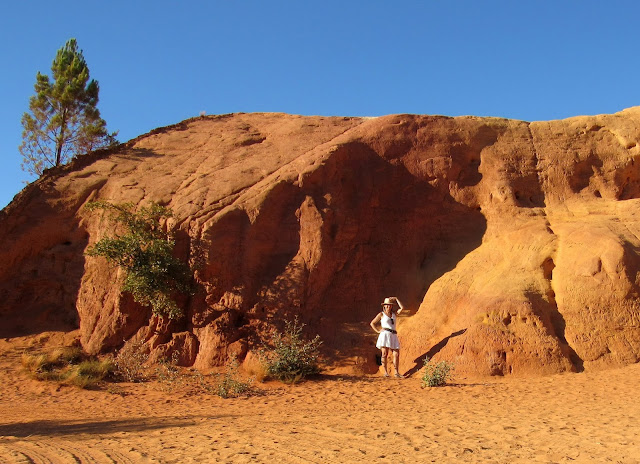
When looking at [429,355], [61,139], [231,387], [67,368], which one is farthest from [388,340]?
[61,139]

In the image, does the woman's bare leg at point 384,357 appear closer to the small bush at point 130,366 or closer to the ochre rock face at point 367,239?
the ochre rock face at point 367,239

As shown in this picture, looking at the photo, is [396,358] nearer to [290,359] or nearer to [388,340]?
[388,340]

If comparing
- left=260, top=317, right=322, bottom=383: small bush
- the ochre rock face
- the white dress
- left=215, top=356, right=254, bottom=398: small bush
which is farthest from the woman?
left=215, top=356, right=254, bottom=398: small bush

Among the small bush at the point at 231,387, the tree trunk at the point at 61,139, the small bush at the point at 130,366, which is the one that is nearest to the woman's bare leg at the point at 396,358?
the small bush at the point at 231,387

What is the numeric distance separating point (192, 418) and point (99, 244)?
509 centimetres

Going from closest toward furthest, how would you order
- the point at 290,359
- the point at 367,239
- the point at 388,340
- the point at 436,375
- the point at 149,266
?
the point at 436,375, the point at 290,359, the point at 388,340, the point at 149,266, the point at 367,239

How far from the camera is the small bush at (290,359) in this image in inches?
434

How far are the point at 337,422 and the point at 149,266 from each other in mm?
5946

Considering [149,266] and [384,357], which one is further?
[149,266]

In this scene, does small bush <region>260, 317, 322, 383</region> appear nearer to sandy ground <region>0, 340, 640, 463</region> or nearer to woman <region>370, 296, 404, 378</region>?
sandy ground <region>0, 340, 640, 463</region>

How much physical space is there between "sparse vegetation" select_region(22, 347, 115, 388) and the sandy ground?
0.20m

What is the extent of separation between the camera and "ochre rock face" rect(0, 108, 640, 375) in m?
11.2

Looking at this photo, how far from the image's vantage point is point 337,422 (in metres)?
7.74

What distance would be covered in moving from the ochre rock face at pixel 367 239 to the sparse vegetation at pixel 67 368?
679mm
